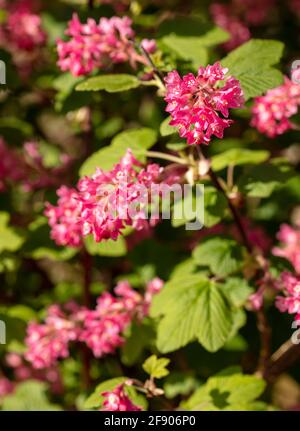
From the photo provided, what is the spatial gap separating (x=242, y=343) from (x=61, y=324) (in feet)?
3.22

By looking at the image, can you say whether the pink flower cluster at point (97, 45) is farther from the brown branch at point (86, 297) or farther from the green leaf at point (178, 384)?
the green leaf at point (178, 384)

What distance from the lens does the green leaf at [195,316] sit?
7.95 feet

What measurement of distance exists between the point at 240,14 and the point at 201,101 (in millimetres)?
2729

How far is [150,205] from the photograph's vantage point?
236 cm

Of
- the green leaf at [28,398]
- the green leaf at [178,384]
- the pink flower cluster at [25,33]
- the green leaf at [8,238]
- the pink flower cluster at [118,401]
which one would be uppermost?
the pink flower cluster at [25,33]

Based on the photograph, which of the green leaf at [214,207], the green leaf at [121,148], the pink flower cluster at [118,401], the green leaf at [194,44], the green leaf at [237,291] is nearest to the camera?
the pink flower cluster at [118,401]

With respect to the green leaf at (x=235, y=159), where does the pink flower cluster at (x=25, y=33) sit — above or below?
above

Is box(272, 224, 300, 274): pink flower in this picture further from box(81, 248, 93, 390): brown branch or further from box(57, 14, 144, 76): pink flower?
box(57, 14, 144, 76): pink flower

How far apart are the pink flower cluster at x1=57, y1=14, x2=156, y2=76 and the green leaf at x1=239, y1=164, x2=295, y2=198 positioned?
25.0 inches

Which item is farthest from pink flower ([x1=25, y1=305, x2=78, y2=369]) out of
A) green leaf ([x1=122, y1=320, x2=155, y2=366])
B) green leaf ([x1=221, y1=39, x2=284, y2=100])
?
green leaf ([x1=221, y1=39, x2=284, y2=100])

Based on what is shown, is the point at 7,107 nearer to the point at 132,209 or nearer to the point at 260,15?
the point at 260,15

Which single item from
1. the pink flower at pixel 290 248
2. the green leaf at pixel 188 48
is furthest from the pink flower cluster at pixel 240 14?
the pink flower at pixel 290 248

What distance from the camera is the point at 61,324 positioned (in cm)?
294

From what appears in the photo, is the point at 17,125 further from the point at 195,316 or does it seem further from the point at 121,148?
the point at 195,316
